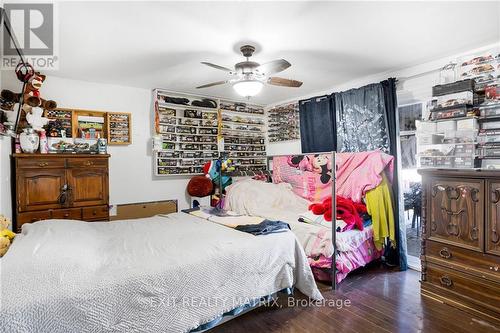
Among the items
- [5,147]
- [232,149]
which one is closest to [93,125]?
[5,147]

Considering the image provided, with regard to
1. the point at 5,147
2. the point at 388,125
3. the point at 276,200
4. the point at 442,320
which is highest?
the point at 388,125

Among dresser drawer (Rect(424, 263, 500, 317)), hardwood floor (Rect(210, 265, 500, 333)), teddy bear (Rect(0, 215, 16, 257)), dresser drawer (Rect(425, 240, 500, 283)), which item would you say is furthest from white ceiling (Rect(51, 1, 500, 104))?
hardwood floor (Rect(210, 265, 500, 333))

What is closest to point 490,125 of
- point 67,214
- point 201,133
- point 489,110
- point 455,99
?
point 489,110

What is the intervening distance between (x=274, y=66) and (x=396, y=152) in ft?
6.25

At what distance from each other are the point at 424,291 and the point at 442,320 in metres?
0.42

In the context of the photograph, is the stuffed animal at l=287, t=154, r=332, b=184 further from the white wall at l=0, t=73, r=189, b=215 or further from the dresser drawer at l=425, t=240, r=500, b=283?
the white wall at l=0, t=73, r=189, b=215

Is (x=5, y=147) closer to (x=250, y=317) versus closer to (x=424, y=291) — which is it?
(x=250, y=317)

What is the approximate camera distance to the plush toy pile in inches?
119

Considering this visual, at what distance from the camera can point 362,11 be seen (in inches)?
76.6

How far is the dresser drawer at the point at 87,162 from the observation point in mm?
3131

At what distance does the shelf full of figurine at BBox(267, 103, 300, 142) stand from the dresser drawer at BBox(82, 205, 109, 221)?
3.02 m

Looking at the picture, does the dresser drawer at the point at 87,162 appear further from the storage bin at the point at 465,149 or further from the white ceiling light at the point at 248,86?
the storage bin at the point at 465,149

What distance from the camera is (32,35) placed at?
2258mm

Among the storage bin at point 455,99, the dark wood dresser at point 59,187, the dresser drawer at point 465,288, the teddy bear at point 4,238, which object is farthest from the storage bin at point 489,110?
the dark wood dresser at point 59,187
